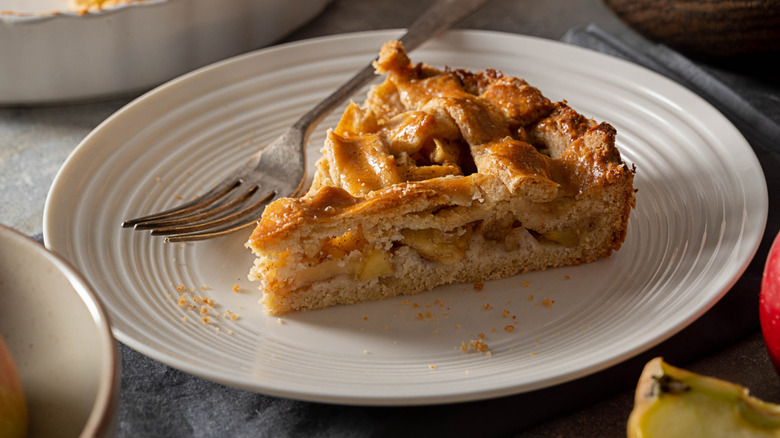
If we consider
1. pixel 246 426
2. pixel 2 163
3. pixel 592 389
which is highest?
pixel 592 389

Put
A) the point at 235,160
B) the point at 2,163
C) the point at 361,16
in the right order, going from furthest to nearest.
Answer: the point at 361,16 < the point at 2,163 < the point at 235,160

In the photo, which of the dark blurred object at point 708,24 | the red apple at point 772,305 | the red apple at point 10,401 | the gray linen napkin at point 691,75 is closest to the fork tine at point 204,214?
the red apple at point 10,401

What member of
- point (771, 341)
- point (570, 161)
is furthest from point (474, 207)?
point (771, 341)

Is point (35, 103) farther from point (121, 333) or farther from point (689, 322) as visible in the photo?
point (689, 322)

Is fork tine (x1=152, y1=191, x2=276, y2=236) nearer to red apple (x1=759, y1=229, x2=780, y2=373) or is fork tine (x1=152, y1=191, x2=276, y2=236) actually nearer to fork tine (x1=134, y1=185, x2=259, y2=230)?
fork tine (x1=134, y1=185, x2=259, y2=230)

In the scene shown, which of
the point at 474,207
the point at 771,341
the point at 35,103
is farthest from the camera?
the point at 35,103

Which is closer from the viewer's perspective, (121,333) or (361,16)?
(121,333)

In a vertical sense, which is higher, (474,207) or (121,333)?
(474,207)

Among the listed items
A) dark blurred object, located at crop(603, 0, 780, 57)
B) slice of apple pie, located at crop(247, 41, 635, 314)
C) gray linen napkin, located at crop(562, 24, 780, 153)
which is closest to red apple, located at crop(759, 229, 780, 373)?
slice of apple pie, located at crop(247, 41, 635, 314)
